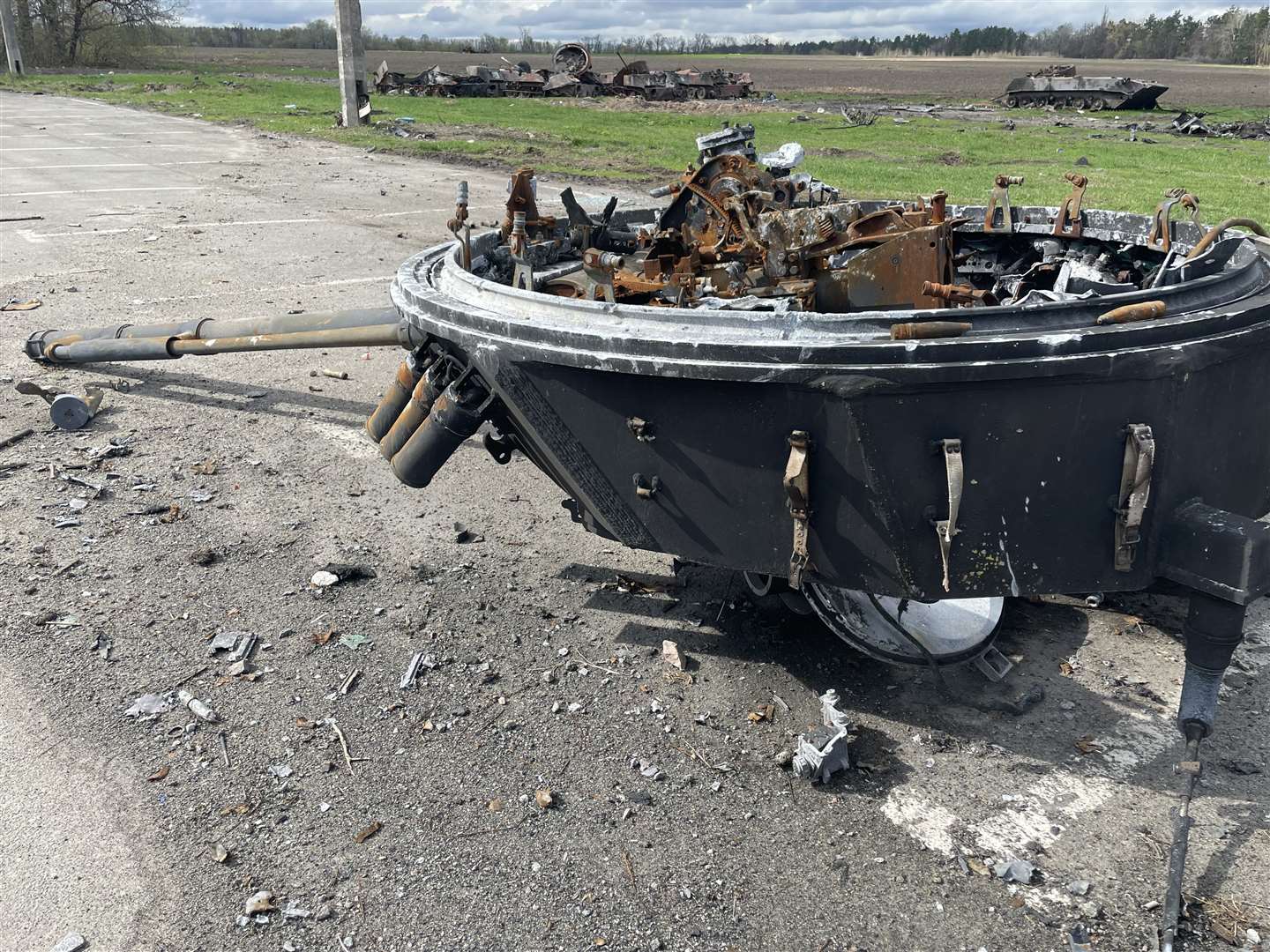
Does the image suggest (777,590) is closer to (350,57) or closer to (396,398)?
(396,398)

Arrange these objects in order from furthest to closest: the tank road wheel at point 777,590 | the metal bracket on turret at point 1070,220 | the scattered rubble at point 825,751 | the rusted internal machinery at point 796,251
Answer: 1. the metal bracket on turret at point 1070,220
2. the tank road wheel at point 777,590
3. the rusted internal machinery at point 796,251
4. the scattered rubble at point 825,751

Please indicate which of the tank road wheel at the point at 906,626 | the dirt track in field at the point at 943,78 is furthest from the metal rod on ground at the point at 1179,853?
Answer: the dirt track in field at the point at 943,78

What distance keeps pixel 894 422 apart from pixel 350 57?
22.9 m

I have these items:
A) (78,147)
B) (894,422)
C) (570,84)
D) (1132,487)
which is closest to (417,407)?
(894,422)

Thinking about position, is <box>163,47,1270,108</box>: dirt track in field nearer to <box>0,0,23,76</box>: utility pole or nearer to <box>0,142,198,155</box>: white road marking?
<box>0,0,23,76</box>: utility pole

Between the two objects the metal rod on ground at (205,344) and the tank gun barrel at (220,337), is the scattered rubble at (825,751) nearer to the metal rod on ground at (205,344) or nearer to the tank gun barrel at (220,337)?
the tank gun barrel at (220,337)

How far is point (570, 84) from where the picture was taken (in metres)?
36.0

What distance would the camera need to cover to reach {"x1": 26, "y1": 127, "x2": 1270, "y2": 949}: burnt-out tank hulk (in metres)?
2.64

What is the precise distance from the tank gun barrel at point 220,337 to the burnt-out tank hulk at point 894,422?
1.17 meters

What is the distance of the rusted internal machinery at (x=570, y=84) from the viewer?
35.3 metres

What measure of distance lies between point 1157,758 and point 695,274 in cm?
215

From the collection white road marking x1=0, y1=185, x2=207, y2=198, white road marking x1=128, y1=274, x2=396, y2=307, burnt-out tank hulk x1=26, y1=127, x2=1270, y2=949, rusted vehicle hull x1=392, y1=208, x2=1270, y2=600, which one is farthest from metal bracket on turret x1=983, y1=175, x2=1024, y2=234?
white road marking x1=0, y1=185, x2=207, y2=198

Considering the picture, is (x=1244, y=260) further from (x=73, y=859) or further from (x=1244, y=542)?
(x=73, y=859)

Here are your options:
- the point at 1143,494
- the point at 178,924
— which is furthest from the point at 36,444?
the point at 1143,494
